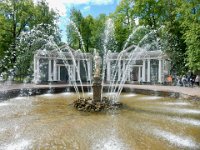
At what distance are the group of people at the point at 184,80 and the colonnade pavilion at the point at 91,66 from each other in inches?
56.4

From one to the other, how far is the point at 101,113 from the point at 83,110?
2.94 ft

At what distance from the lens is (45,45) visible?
3519 centimetres

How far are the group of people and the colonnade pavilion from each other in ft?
4.70

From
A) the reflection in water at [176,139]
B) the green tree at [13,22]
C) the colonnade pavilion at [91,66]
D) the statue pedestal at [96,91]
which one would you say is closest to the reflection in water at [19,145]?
the reflection in water at [176,139]

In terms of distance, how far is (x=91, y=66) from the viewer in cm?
3375

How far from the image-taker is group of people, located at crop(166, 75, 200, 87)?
24.3m

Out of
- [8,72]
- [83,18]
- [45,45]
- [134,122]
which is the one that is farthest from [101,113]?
[83,18]

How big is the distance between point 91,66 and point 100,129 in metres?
26.1

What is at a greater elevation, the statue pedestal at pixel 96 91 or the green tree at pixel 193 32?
the green tree at pixel 193 32

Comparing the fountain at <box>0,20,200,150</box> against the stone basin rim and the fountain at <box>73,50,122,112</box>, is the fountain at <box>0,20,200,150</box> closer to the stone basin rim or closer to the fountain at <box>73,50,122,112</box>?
the fountain at <box>73,50,122,112</box>

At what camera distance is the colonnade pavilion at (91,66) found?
28.5m

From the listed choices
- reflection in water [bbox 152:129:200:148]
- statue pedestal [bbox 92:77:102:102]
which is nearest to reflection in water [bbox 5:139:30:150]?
reflection in water [bbox 152:129:200:148]

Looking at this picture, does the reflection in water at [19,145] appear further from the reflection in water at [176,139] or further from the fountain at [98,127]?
the reflection in water at [176,139]

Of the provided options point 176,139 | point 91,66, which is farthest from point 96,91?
point 91,66
